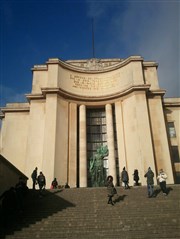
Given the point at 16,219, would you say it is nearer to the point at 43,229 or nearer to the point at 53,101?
the point at 43,229

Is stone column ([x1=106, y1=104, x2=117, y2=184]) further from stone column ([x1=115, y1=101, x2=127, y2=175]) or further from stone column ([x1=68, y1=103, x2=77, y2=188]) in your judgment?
stone column ([x1=68, y1=103, x2=77, y2=188])

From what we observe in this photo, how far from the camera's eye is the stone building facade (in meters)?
24.1

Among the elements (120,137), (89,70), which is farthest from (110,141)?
(89,70)

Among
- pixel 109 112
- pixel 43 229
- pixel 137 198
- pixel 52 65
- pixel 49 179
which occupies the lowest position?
pixel 43 229

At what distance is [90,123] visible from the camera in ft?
92.3

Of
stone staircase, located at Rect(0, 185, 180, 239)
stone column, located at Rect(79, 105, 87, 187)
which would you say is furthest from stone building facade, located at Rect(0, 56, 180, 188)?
stone staircase, located at Rect(0, 185, 180, 239)

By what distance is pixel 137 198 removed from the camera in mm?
13680

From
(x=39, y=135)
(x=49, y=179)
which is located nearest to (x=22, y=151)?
(x=39, y=135)

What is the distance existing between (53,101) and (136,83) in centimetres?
805

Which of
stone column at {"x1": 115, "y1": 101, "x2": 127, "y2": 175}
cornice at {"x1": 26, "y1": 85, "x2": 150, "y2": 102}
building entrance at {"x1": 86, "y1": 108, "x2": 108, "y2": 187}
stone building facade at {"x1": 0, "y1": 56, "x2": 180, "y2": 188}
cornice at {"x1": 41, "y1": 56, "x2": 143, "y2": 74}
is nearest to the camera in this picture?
building entrance at {"x1": 86, "y1": 108, "x2": 108, "y2": 187}

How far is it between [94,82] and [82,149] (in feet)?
25.5

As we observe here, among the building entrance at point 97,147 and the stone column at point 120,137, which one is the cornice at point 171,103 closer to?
the stone column at point 120,137

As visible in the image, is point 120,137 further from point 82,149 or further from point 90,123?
point 90,123

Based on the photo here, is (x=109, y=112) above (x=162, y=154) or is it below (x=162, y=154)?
above
